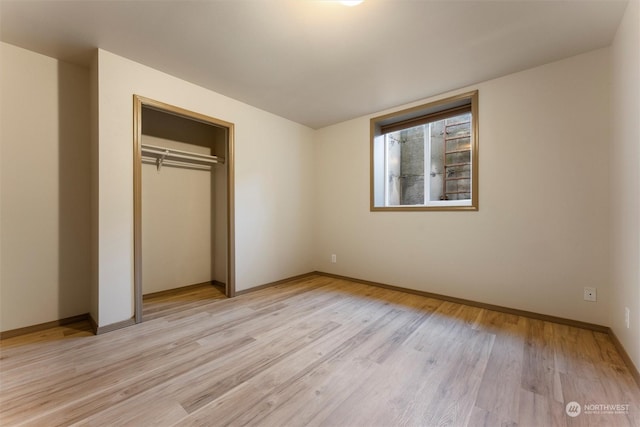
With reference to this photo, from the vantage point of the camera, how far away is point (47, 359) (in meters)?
1.72

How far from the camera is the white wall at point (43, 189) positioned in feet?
6.75

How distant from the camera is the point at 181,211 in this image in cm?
329

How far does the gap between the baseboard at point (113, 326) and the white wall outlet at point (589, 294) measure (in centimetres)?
388

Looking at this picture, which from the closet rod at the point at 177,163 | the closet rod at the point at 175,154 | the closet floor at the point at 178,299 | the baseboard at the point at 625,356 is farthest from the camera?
the closet rod at the point at 177,163

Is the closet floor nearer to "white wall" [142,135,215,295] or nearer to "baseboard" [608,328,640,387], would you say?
"white wall" [142,135,215,295]

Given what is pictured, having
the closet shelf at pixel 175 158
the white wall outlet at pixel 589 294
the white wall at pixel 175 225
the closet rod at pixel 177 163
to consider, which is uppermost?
the closet shelf at pixel 175 158

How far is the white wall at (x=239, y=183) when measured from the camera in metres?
2.14

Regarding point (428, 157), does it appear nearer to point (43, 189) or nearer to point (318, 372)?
point (318, 372)

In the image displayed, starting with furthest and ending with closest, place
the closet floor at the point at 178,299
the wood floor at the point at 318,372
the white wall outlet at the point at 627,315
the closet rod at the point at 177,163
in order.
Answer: the closet rod at the point at 177,163
the closet floor at the point at 178,299
the white wall outlet at the point at 627,315
the wood floor at the point at 318,372

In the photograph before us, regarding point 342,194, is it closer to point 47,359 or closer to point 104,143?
point 104,143

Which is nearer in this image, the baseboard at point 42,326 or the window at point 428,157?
the baseboard at point 42,326

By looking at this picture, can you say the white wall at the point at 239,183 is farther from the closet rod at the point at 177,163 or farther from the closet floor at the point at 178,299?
the closet rod at the point at 177,163

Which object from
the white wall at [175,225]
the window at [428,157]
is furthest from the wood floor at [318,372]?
the window at [428,157]

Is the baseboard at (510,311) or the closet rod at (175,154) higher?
the closet rod at (175,154)
